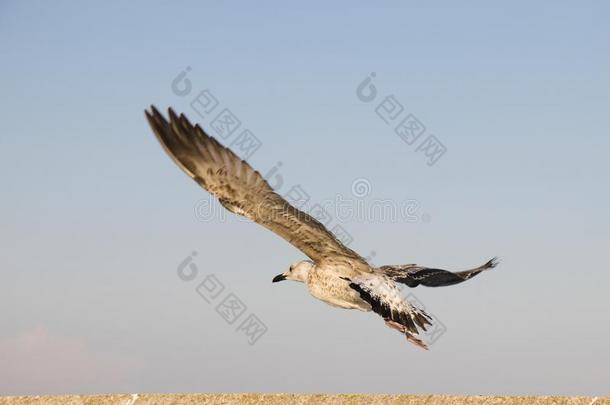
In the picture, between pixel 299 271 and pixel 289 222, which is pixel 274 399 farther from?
pixel 289 222

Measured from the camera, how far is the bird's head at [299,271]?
10250mm

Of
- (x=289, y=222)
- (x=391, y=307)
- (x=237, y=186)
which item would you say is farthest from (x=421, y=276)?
(x=237, y=186)

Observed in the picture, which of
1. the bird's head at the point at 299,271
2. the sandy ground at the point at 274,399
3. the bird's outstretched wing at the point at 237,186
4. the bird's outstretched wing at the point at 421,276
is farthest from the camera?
the bird's outstretched wing at the point at 421,276

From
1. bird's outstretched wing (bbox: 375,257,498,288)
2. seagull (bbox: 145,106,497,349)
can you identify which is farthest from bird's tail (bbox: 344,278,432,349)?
bird's outstretched wing (bbox: 375,257,498,288)

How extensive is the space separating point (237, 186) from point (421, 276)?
3.11m

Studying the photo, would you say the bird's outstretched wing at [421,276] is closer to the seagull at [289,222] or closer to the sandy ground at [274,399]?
the seagull at [289,222]

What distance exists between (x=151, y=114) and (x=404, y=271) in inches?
153

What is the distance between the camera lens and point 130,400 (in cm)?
967

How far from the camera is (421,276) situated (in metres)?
11.3

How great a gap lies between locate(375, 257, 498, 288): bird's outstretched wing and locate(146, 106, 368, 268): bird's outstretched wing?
1.60m

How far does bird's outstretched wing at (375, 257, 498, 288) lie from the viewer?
11.2 meters

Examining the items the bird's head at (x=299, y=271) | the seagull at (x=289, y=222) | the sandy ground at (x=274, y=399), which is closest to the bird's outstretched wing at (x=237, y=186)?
the seagull at (x=289, y=222)

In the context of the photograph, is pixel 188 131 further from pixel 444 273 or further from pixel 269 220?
pixel 444 273

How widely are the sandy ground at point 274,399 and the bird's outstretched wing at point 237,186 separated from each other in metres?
1.48
